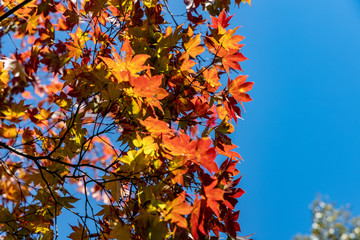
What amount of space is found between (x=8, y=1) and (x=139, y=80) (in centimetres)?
135

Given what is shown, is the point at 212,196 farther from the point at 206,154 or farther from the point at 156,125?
the point at 156,125

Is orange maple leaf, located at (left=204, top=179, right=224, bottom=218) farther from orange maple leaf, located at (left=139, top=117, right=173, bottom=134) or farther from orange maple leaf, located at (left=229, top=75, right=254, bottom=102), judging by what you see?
orange maple leaf, located at (left=229, top=75, right=254, bottom=102)

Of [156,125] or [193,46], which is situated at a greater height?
[193,46]

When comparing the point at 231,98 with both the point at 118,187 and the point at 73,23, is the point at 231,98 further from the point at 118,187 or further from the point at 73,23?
the point at 73,23

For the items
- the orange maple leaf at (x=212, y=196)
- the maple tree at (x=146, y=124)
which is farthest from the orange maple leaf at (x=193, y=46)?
the orange maple leaf at (x=212, y=196)

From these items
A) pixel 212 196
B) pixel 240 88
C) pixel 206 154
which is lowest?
pixel 212 196

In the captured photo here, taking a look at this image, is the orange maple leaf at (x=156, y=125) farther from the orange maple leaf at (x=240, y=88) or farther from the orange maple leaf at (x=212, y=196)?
the orange maple leaf at (x=240, y=88)

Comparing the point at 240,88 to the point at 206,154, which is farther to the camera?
the point at 240,88

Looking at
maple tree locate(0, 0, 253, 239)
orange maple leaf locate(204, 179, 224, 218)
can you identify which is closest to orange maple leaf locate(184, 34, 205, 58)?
maple tree locate(0, 0, 253, 239)

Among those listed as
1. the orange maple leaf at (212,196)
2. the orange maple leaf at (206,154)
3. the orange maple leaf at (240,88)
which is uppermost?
the orange maple leaf at (240,88)

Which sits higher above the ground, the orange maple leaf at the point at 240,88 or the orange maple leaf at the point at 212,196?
the orange maple leaf at the point at 240,88

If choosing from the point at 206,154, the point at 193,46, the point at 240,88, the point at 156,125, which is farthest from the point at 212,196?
the point at 193,46

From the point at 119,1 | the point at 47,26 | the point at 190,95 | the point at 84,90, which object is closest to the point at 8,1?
the point at 47,26

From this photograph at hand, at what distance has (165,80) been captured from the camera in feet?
5.30
